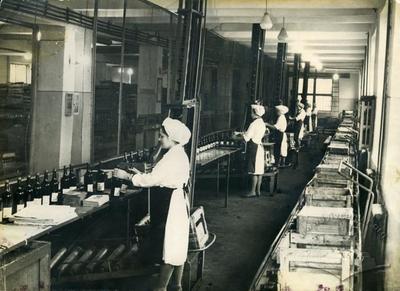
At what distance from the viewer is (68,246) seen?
14.1ft

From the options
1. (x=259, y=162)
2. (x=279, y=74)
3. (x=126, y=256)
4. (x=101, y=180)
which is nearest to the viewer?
(x=126, y=256)

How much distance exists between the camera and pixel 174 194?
12.2 ft

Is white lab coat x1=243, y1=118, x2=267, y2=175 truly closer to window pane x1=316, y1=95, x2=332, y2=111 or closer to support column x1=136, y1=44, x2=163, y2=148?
support column x1=136, y1=44, x2=163, y2=148

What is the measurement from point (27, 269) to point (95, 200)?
48.9 inches

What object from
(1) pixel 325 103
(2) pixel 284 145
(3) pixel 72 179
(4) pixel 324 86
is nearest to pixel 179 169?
(3) pixel 72 179

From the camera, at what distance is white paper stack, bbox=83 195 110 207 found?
388 centimetres

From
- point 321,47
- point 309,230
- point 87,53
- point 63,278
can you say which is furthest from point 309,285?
point 321,47

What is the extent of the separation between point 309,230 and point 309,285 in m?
0.80

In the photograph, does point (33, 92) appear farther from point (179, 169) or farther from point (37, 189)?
point (179, 169)

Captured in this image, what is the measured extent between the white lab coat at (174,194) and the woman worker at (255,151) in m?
4.65

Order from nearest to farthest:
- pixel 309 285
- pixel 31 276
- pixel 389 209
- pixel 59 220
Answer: pixel 31 276 → pixel 309 285 → pixel 59 220 → pixel 389 209

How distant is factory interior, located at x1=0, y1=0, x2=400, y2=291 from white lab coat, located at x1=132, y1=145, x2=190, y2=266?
12mm

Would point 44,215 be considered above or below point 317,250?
above

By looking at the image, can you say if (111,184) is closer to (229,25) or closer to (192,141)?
(192,141)
